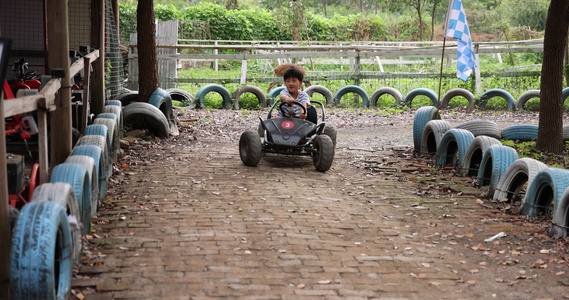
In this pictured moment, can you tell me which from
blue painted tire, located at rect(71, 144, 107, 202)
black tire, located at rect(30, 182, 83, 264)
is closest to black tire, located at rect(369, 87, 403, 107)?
blue painted tire, located at rect(71, 144, 107, 202)

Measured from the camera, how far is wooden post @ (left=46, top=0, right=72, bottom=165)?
21.4 feet

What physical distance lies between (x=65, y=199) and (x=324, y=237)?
7.67 feet

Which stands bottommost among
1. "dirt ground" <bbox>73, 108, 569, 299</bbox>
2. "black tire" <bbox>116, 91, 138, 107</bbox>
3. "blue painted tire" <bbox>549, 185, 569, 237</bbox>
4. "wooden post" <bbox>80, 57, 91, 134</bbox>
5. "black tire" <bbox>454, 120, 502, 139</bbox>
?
"dirt ground" <bbox>73, 108, 569, 299</bbox>

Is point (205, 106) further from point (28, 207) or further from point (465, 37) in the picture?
point (28, 207)

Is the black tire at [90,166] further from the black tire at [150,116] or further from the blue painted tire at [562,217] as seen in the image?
the black tire at [150,116]

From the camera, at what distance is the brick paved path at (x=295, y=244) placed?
4516 millimetres

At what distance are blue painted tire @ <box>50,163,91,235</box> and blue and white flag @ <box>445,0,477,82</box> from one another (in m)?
7.70

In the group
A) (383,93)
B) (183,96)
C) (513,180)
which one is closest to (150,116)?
(183,96)

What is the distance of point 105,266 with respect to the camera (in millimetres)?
4777

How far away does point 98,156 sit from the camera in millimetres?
6152

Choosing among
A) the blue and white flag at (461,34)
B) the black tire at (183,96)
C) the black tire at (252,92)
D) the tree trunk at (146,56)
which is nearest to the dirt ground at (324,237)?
the tree trunk at (146,56)

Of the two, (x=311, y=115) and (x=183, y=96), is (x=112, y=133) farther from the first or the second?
(x=183, y=96)

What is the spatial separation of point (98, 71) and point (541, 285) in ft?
25.0

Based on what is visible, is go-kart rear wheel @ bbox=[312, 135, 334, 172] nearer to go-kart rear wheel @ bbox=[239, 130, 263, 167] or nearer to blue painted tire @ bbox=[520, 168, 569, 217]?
go-kart rear wheel @ bbox=[239, 130, 263, 167]
